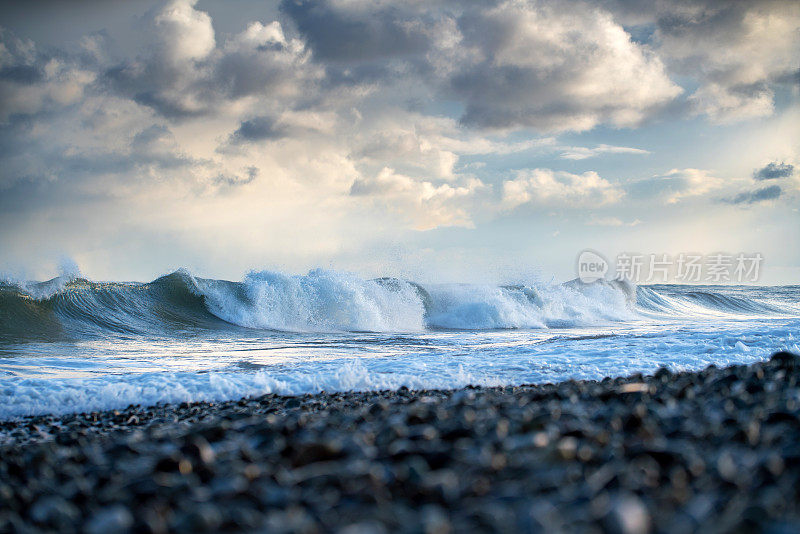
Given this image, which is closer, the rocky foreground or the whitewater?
the rocky foreground

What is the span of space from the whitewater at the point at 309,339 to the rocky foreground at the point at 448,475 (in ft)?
11.8

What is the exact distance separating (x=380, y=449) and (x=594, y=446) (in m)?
0.85

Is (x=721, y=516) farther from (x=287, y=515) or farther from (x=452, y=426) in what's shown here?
(x=287, y=515)

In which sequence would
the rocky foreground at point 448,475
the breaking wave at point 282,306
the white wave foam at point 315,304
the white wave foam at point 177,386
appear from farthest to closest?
the white wave foam at point 315,304
the breaking wave at point 282,306
the white wave foam at point 177,386
the rocky foreground at point 448,475

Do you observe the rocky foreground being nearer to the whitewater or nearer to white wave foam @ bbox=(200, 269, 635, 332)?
the whitewater

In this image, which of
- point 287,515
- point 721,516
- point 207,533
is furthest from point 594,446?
point 207,533

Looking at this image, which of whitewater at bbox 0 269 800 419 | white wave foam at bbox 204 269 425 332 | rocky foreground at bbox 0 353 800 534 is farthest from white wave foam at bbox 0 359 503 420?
white wave foam at bbox 204 269 425 332

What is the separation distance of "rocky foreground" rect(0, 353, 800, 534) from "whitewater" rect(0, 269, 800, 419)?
3602 mm

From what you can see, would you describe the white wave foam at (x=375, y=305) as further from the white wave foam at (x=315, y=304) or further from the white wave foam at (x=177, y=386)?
the white wave foam at (x=177, y=386)

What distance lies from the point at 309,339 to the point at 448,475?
37.4 feet

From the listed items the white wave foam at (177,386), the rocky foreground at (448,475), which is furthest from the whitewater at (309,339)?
the rocky foreground at (448,475)

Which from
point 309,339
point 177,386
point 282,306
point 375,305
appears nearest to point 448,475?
point 177,386

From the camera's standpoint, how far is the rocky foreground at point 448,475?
1.65 meters

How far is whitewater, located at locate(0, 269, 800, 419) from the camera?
260 inches
